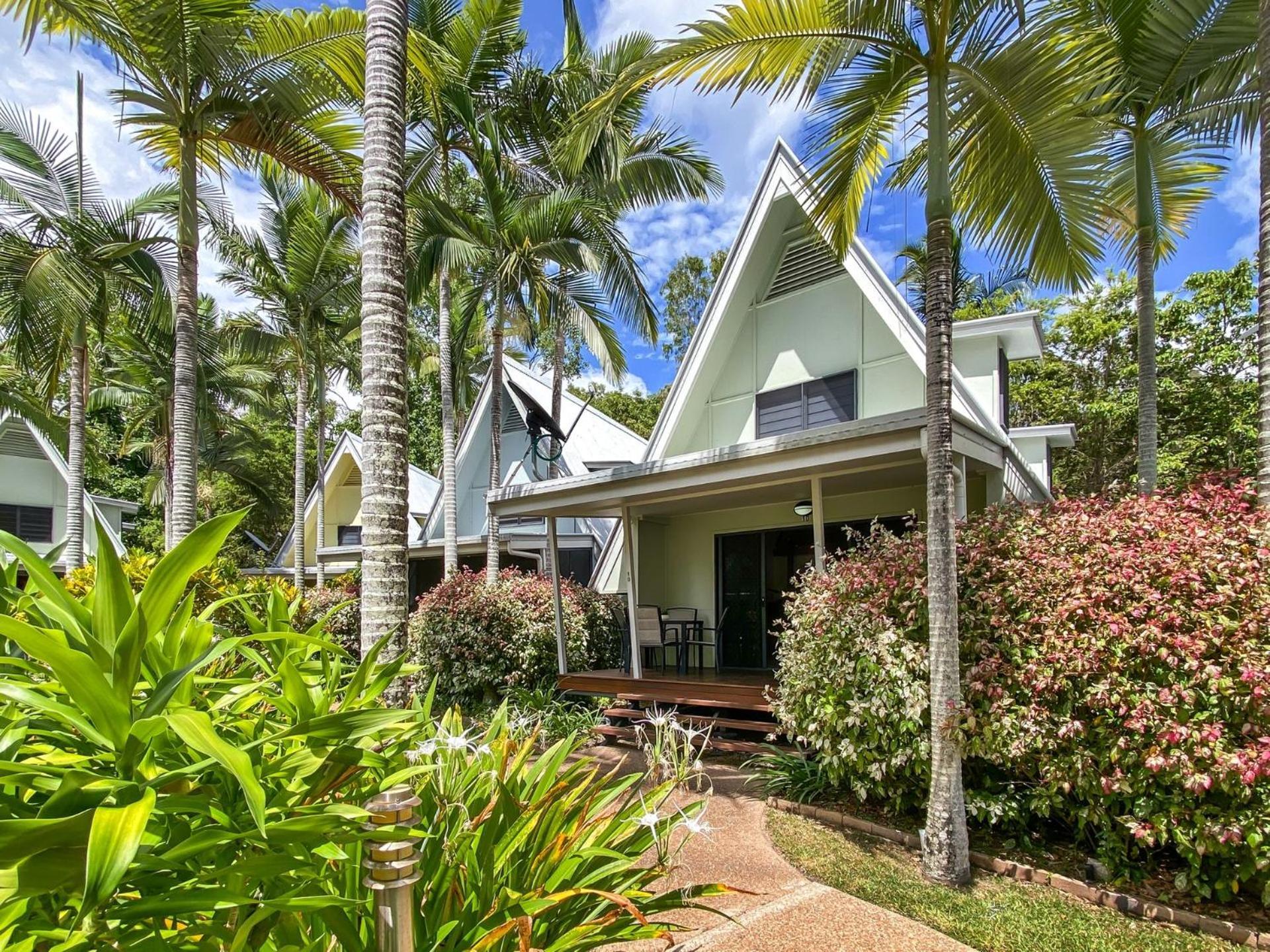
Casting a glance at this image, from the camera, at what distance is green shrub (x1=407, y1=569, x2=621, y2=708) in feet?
38.4

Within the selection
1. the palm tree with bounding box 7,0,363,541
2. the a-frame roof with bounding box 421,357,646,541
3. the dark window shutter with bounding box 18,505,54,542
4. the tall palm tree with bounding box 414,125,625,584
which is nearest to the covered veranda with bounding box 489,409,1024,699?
the tall palm tree with bounding box 414,125,625,584

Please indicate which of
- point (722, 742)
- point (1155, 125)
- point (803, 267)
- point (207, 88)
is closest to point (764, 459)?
point (722, 742)

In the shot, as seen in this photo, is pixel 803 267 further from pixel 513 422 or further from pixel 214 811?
pixel 214 811

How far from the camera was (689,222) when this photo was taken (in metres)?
29.2

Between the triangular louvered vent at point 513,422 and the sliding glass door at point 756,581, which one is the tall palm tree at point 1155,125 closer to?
the sliding glass door at point 756,581

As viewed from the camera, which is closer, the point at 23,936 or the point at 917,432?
the point at 23,936

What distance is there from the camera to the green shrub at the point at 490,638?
11.7 meters

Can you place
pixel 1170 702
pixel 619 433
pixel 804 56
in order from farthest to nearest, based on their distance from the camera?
pixel 619 433 → pixel 804 56 → pixel 1170 702

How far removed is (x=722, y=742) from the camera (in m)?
9.09

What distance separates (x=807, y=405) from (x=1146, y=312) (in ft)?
14.8

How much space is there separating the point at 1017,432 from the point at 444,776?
1197 cm

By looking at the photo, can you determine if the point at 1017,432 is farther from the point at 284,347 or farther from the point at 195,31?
the point at 284,347

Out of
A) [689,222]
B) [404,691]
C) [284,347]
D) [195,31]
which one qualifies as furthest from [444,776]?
[689,222]

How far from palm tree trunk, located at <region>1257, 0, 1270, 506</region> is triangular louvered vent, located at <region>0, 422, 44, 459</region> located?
89.1ft
